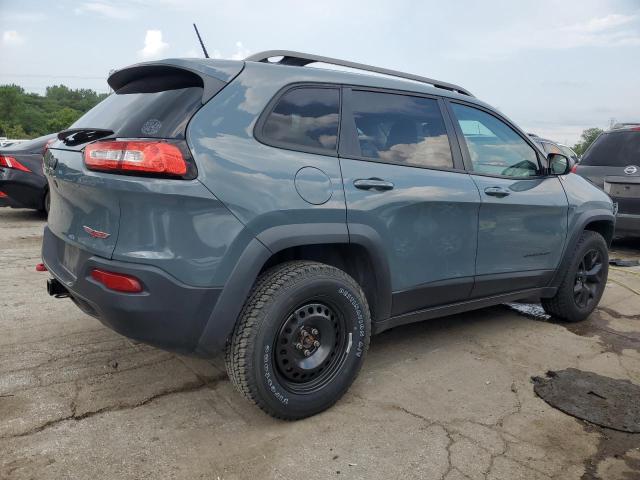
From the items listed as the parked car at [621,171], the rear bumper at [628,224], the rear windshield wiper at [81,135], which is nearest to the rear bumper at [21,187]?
the rear windshield wiper at [81,135]

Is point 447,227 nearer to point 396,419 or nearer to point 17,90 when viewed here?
point 396,419

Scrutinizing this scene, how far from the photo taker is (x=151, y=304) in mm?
2361

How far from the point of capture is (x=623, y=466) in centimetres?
252

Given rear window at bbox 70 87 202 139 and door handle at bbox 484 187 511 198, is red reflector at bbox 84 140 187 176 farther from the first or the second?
door handle at bbox 484 187 511 198

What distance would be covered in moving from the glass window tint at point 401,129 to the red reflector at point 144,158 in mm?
1059

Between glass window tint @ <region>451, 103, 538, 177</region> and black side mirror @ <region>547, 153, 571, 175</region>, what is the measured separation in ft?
0.37

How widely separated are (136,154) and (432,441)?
6.32 feet

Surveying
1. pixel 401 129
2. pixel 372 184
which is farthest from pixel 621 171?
pixel 372 184

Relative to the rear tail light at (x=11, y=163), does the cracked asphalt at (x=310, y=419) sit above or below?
below

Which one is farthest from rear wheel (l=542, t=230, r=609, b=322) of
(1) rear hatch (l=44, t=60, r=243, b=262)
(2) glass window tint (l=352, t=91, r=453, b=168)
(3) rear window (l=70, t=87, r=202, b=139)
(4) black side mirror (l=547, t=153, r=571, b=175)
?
(3) rear window (l=70, t=87, r=202, b=139)

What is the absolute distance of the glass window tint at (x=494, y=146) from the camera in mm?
3619

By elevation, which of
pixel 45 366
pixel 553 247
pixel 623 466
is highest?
pixel 553 247

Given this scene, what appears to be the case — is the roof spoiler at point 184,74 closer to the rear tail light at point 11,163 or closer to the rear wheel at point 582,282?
the rear wheel at point 582,282

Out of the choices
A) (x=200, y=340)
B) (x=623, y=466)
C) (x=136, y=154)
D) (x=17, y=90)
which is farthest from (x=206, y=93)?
(x=17, y=90)
